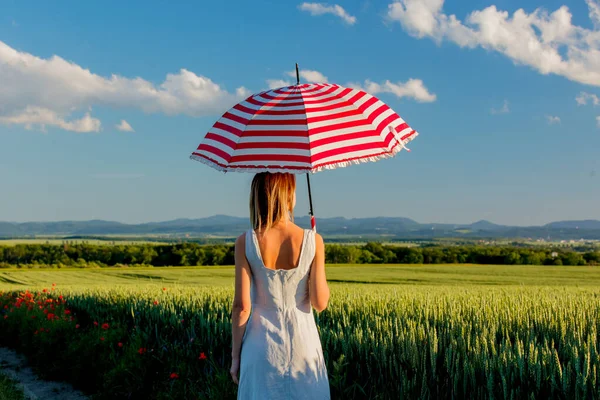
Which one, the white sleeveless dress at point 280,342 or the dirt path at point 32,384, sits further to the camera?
the dirt path at point 32,384

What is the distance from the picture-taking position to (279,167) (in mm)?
4352

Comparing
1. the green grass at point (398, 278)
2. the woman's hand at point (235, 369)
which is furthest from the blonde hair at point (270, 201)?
the green grass at point (398, 278)

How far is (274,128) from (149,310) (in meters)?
7.10

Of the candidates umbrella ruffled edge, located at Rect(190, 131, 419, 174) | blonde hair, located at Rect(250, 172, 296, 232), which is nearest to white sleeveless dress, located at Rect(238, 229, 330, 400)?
blonde hair, located at Rect(250, 172, 296, 232)

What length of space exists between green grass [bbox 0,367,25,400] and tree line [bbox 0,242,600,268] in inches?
1721

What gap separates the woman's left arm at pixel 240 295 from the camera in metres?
3.76

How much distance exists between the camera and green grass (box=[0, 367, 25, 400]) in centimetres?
890

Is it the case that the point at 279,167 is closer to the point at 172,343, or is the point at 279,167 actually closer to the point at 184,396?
the point at 184,396

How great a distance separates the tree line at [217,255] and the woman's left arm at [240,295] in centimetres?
4913

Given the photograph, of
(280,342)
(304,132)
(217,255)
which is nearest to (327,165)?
(304,132)

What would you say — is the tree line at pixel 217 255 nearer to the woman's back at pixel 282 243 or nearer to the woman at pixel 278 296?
the woman at pixel 278 296

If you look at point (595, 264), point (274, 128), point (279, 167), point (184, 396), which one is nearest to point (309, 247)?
point (279, 167)

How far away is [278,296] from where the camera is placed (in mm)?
3812

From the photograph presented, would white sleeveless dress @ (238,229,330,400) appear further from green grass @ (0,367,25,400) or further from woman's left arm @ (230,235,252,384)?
green grass @ (0,367,25,400)
